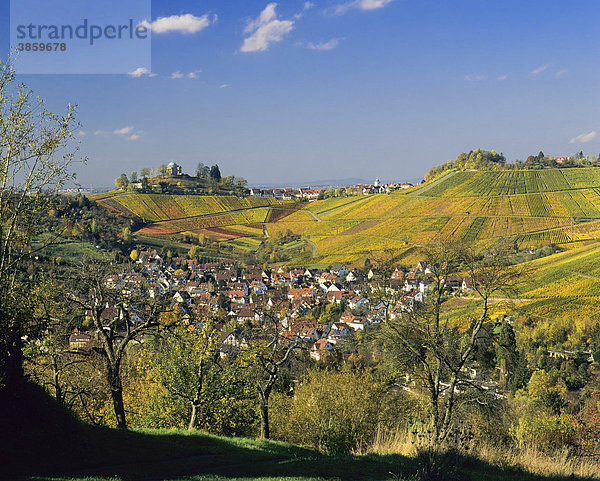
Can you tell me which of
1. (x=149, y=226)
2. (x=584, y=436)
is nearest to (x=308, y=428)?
(x=584, y=436)

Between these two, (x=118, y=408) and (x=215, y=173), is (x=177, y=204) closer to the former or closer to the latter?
(x=215, y=173)

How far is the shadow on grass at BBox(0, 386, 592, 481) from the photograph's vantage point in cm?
932

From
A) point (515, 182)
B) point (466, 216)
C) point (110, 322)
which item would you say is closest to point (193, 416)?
point (110, 322)

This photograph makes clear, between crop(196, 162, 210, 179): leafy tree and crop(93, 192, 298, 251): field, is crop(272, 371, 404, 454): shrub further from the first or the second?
crop(196, 162, 210, 179): leafy tree

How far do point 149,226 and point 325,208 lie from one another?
1992 inches

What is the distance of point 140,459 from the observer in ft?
35.7

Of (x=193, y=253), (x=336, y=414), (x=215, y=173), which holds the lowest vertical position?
(x=336, y=414)

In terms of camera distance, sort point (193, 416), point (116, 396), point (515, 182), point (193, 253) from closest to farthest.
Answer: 1. point (116, 396)
2. point (193, 416)
3. point (193, 253)
4. point (515, 182)

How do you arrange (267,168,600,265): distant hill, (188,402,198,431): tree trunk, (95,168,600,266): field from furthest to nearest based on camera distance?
(95,168,600,266): field
(267,168,600,265): distant hill
(188,402,198,431): tree trunk

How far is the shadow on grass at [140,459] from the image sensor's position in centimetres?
932

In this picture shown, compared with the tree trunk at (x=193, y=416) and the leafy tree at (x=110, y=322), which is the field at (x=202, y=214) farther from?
the tree trunk at (x=193, y=416)

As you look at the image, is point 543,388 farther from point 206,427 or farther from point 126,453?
point 126,453

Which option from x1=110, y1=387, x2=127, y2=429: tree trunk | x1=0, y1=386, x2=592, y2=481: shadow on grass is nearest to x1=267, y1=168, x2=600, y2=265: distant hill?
x1=110, y1=387, x2=127, y2=429: tree trunk

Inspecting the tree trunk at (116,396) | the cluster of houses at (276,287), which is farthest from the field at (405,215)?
the tree trunk at (116,396)
